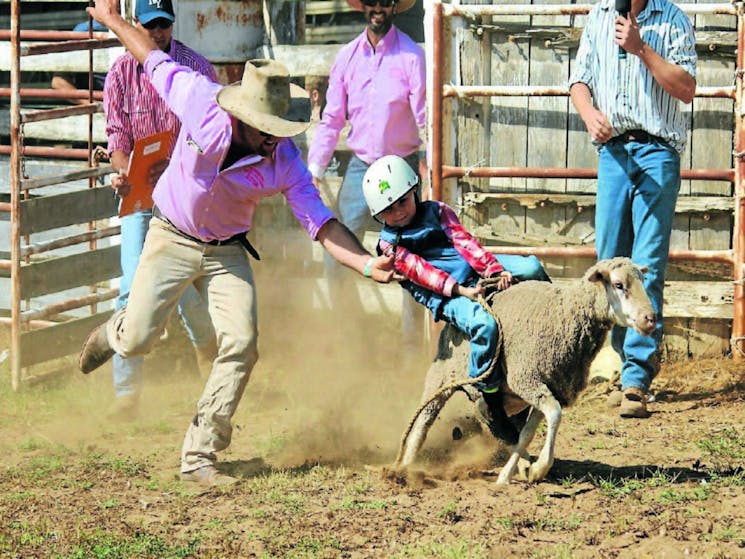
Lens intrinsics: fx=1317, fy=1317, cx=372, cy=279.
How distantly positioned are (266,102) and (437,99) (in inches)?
108

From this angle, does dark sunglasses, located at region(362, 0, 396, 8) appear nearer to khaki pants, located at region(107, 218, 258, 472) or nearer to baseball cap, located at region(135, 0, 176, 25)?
baseball cap, located at region(135, 0, 176, 25)

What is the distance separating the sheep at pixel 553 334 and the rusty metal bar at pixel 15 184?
3.49 metres

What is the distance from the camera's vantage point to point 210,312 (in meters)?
7.00

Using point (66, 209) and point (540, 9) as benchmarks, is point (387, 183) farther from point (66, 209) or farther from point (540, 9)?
point (66, 209)

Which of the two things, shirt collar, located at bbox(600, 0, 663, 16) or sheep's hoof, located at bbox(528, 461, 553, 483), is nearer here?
sheep's hoof, located at bbox(528, 461, 553, 483)

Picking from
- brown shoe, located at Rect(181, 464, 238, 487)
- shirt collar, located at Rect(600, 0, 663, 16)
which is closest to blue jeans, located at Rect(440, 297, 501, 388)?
brown shoe, located at Rect(181, 464, 238, 487)

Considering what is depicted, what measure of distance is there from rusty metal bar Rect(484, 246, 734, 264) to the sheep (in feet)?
7.23

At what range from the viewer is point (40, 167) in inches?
427

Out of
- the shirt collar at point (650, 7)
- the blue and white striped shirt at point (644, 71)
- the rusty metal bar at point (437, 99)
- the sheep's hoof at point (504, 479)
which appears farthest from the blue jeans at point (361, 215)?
the sheep's hoof at point (504, 479)

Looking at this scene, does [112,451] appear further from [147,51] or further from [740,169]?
A: [740,169]

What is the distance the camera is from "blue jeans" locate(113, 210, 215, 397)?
8.17 m

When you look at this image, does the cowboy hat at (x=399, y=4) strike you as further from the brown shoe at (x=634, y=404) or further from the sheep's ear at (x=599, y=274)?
the sheep's ear at (x=599, y=274)

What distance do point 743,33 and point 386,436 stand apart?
3450mm

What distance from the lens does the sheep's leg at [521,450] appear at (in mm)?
6609
